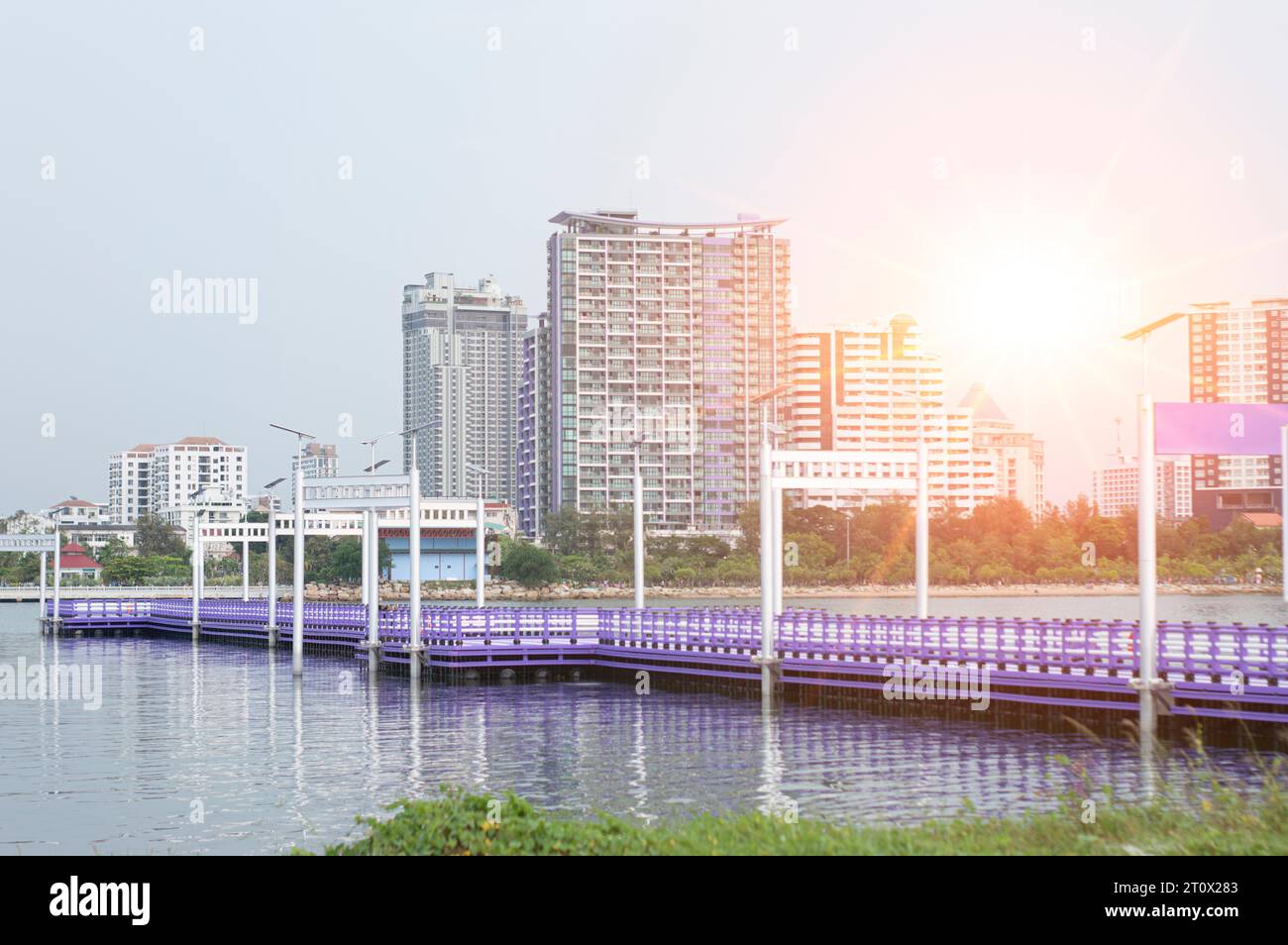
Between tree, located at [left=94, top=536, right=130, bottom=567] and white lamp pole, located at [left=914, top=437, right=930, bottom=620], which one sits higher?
white lamp pole, located at [left=914, top=437, right=930, bottom=620]

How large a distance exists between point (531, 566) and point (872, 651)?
107329 millimetres

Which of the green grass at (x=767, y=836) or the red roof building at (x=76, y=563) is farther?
the red roof building at (x=76, y=563)

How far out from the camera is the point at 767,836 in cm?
1390

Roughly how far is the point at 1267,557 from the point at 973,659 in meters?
121

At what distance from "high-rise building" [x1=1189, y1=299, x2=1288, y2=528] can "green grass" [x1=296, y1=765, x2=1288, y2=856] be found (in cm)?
11879

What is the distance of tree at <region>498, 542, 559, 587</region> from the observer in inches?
5807

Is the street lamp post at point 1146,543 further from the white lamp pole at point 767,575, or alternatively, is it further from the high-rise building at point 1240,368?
the high-rise building at point 1240,368

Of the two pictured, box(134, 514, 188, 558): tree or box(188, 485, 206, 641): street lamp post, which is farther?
box(134, 514, 188, 558): tree

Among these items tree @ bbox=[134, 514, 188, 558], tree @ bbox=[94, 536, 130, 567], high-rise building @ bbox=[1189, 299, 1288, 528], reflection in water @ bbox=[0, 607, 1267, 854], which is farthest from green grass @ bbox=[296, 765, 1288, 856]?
tree @ bbox=[134, 514, 188, 558]

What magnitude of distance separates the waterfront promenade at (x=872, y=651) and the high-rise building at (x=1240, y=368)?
8884 cm

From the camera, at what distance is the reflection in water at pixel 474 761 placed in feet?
81.5

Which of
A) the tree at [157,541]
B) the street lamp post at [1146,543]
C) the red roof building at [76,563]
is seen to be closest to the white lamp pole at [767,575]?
the street lamp post at [1146,543]

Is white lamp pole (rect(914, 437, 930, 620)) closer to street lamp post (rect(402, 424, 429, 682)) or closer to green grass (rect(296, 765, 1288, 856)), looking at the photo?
street lamp post (rect(402, 424, 429, 682))
